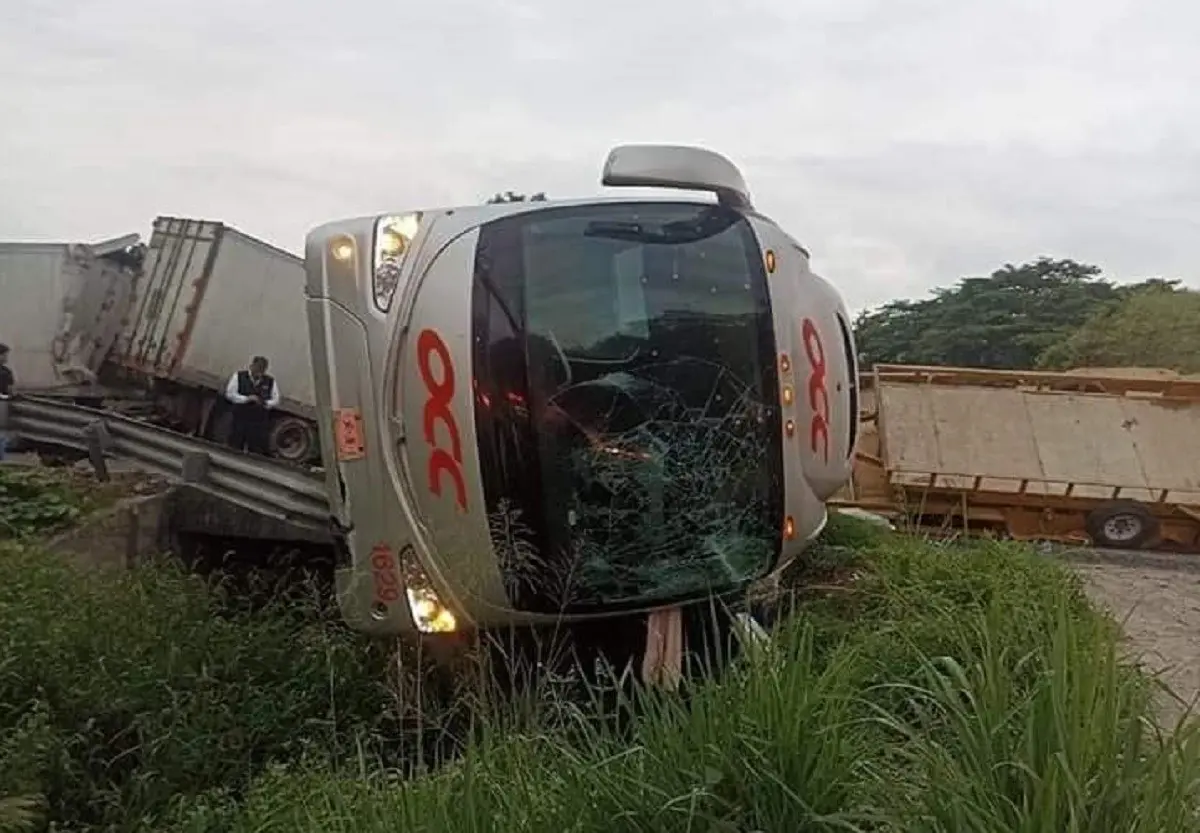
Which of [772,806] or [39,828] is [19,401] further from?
[772,806]

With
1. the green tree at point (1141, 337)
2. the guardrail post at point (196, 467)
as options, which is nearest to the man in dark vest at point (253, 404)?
the guardrail post at point (196, 467)

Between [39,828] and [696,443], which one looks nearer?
[39,828]

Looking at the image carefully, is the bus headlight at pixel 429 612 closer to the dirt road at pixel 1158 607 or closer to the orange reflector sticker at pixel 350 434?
the orange reflector sticker at pixel 350 434

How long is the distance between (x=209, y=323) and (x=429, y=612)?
36.5ft

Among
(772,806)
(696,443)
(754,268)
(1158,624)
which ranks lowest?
(1158,624)

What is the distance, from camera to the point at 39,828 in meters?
3.59

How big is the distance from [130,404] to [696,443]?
39.5ft

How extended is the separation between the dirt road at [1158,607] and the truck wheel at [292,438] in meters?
8.14

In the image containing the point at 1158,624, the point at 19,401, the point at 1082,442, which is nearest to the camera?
the point at 1158,624

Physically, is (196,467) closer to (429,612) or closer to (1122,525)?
(429,612)

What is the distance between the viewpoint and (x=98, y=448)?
7.61m

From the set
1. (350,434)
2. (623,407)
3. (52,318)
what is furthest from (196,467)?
(52,318)

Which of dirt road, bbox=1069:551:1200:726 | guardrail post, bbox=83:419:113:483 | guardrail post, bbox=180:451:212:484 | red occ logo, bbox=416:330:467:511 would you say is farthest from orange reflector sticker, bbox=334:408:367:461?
guardrail post, bbox=83:419:113:483

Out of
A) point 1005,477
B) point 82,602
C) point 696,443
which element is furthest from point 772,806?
point 1005,477
